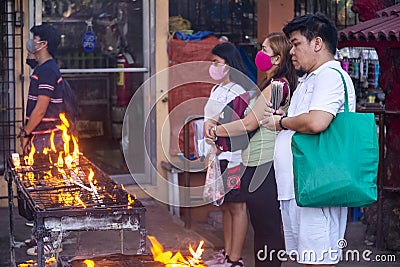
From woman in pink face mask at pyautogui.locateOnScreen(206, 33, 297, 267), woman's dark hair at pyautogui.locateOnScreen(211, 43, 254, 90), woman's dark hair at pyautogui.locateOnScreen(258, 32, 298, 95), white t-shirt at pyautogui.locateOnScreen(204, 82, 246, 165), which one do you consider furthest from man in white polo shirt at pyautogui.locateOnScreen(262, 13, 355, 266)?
woman's dark hair at pyautogui.locateOnScreen(211, 43, 254, 90)

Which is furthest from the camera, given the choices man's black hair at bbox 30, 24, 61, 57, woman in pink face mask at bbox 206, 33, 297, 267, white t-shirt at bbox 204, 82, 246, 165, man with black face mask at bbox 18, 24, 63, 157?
man's black hair at bbox 30, 24, 61, 57

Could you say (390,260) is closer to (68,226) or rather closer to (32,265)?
(32,265)

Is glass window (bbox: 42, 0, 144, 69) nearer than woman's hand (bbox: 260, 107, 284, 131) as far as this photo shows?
No

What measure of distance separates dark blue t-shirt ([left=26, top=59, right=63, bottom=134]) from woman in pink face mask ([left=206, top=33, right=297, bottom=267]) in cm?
175

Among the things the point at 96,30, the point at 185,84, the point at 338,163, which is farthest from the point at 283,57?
the point at 96,30

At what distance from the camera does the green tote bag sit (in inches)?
188

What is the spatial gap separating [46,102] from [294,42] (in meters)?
3.15

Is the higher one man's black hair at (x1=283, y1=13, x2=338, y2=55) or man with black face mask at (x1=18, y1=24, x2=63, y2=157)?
man's black hair at (x1=283, y1=13, x2=338, y2=55)

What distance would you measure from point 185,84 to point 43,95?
98.9 inches

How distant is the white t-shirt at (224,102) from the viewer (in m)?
6.79

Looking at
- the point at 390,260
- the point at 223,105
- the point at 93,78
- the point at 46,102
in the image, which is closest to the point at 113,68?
the point at 93,78

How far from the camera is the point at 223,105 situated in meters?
6.86

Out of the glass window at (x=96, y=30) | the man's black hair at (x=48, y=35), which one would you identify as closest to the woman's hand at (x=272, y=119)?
the man's black hair at (x=48, y=35)

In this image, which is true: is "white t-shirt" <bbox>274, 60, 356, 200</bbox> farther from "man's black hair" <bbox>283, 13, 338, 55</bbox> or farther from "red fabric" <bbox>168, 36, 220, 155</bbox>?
"red fabric" <bbox>168, 36, 220, 155</bbox>
